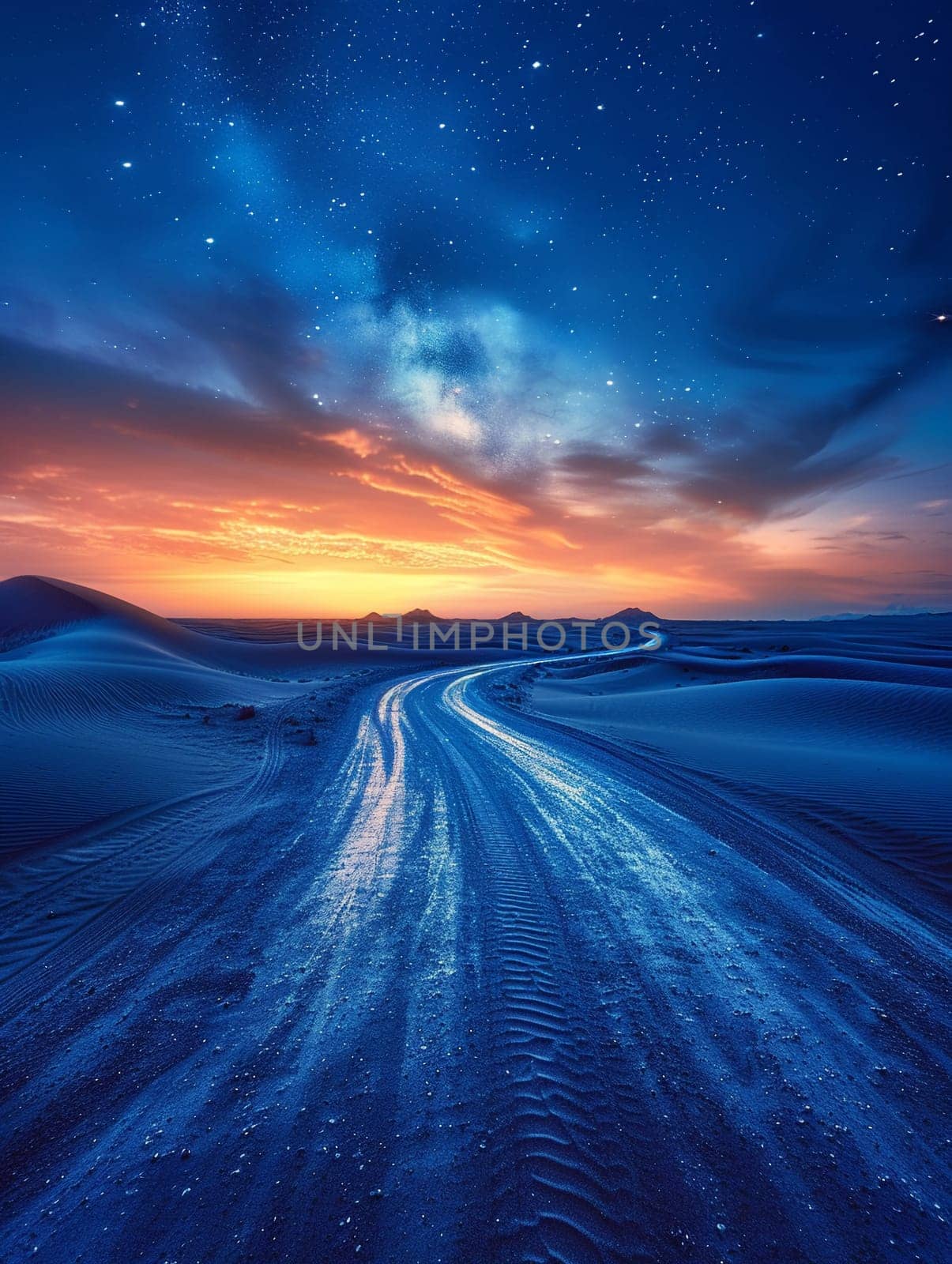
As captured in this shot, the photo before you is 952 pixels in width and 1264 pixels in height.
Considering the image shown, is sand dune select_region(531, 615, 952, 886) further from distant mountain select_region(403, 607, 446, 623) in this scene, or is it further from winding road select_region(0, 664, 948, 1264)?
distant mountain select_region(403, 607, 446, 623)

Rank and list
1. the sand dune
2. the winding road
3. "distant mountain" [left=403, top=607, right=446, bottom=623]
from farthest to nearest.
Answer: "distant mountain" [left=403, top=607, right=446, bottom=623] < the sand dune < the winding road

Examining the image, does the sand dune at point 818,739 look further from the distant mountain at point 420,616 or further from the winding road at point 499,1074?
the distant mountain at point 420,616

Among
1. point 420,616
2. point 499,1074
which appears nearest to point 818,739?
point 499,1074

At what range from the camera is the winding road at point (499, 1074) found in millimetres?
2508

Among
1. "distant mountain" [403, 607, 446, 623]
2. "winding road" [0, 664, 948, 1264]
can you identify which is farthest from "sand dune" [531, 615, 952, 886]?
"distant mountain" [403, 607, 446, 623]

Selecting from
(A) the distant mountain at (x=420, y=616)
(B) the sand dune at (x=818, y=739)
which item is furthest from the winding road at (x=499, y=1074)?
(A) the distant mountain at (x=420, y=616)

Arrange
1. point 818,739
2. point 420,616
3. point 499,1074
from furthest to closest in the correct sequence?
point 420,616, point 818,739, point 499,1074

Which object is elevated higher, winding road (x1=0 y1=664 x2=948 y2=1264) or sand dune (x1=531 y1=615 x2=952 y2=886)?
sand dune (x1=531 y1=615 x2=952 y2=886)

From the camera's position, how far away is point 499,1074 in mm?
3363

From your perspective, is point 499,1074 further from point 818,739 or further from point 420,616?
point 420,616

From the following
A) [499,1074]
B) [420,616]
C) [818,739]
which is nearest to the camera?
[499,1074]

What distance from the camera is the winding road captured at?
8.23 feet

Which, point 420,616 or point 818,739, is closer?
point 818,739

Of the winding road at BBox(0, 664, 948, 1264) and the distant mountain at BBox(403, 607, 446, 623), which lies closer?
the winding road at BBox(0, 664, 948, 1264)
